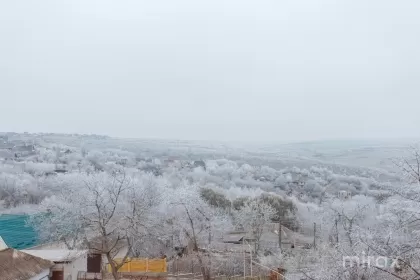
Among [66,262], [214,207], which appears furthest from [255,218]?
[66,262]

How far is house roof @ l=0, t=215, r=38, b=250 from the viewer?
906 inches

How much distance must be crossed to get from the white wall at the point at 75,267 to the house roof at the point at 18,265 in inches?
86.8

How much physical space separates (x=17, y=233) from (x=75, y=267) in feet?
43.6

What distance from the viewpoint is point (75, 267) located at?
45.0 ft

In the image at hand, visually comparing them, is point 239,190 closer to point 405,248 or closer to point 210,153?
point 210,153

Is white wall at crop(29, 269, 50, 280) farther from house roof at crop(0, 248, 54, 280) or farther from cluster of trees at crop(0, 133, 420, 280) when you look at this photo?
cluster of trees at crop(0, 133, 420, 280)

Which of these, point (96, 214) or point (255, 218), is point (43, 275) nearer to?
point (96, 214)

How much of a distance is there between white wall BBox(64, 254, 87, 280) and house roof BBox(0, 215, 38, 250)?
31.2ft

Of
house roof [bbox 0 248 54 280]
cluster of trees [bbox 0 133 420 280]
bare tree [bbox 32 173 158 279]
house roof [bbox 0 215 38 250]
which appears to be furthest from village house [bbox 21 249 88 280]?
house roof [bbox 0 215 38 250]

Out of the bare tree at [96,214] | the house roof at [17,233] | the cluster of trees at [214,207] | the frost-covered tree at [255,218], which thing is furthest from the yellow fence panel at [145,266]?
the frost-covered tree at [255,218]

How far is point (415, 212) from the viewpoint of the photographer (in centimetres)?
798

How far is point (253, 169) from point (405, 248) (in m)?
54.0

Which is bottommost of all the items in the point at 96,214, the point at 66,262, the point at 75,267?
the point at 75,267

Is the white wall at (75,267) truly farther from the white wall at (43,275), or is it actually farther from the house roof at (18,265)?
the house roof at (18,265)
